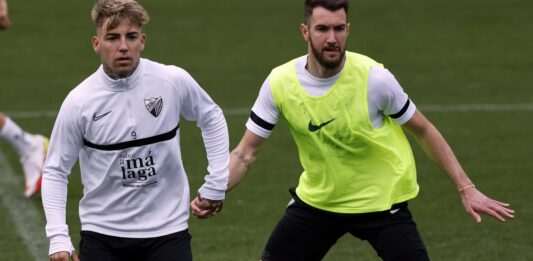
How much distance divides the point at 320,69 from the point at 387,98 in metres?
0.43

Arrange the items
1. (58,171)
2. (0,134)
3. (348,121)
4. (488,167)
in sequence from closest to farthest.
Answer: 1. (58,171)
2. (348,121)
3. (0,134)
4. (488,167)

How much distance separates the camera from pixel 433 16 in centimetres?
2208

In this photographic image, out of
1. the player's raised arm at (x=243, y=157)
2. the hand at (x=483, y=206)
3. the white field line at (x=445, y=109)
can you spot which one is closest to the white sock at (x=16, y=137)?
the white field line at (x=445, y=109)

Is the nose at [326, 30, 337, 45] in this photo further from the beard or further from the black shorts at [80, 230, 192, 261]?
the black shorts at [80, 230, 192, 261]

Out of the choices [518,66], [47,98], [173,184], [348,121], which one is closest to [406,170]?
[348,121]

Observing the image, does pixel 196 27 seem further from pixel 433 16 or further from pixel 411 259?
pixel 411 259

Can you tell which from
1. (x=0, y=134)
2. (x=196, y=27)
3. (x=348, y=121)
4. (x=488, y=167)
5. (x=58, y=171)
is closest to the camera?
(x=58, y=171)

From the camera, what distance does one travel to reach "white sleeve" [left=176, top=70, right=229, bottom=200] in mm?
7176

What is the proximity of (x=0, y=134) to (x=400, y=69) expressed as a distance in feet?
24.8

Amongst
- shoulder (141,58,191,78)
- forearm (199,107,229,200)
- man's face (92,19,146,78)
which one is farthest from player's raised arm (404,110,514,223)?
man's face (92,19,146,78)

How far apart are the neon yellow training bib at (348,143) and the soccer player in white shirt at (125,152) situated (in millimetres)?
703

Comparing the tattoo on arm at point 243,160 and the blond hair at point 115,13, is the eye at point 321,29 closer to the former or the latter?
the tattoo on arm at point 243,160

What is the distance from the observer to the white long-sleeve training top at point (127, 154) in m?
6.96

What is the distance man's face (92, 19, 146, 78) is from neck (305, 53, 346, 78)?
1124 millimetres
